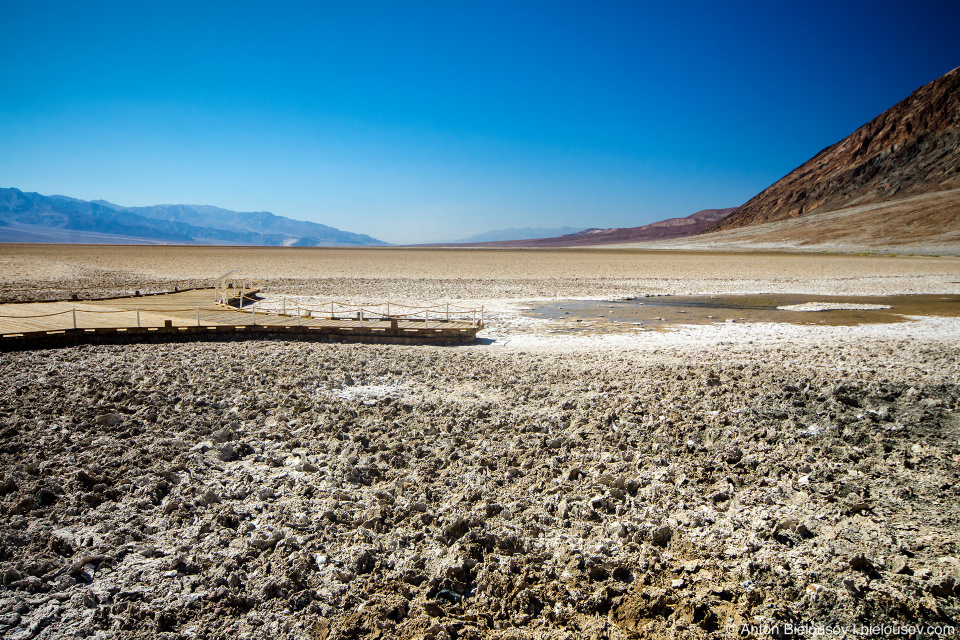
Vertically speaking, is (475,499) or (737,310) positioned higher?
(737,310)

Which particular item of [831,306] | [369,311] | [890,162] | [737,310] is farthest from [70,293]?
[890,162]

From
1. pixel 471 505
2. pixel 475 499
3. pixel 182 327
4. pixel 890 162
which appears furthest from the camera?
pixel 890 162

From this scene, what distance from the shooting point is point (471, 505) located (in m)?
5.05

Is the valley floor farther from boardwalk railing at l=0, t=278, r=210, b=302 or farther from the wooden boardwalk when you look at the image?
boardwalk railing at l=0, t=278, r=210, b=302

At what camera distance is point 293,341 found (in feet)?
39.8

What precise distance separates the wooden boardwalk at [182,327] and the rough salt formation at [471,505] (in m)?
2.46

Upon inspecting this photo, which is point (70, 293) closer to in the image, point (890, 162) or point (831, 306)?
point (831, 306)

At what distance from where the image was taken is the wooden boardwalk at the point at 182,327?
1116 centimetres

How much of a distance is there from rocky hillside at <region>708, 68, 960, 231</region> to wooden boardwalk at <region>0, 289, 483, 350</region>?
104669 mm

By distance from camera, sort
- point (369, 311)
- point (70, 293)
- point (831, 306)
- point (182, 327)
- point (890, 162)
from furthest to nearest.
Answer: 1. point (890, 162)
2. point (70, 293)
3. point (831, 306)
4. point (369, 311)
5. point (182, 327)

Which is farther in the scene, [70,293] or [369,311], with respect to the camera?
[70,293]

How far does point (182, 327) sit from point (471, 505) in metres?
9.58

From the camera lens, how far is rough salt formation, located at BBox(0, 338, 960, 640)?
3.71 meters

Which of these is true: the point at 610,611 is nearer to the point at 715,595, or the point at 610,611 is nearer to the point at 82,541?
the point at 715,595
